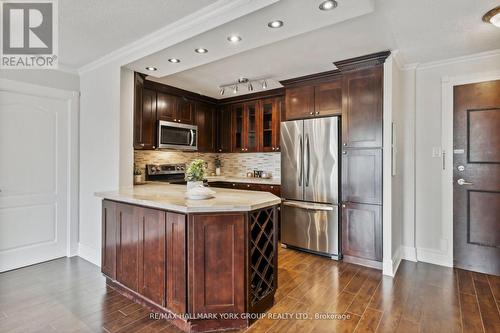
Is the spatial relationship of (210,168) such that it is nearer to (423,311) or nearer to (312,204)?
(312,204)

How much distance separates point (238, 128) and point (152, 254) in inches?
132

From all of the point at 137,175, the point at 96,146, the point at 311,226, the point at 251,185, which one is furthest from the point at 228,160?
the point at 96,146

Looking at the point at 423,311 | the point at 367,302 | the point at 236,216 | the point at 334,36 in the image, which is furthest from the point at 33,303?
the point at 334,36

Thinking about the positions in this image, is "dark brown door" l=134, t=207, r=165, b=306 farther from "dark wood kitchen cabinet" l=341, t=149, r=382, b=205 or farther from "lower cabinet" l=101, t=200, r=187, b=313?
"dark wood kitchen cabinet" l=341, t=149, r=382, b=205

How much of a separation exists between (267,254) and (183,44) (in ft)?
6.86

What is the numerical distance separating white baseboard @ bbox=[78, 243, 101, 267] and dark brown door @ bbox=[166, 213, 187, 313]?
1.74 metres

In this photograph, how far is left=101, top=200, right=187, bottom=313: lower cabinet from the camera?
2.12 meters

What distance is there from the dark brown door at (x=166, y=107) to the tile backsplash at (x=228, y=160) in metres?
0.68

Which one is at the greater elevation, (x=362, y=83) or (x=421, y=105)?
(x=362, y=83)

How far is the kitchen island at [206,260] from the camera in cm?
206

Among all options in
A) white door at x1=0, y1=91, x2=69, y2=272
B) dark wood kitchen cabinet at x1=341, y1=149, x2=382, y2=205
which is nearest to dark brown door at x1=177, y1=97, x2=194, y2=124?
white door at x1=0, y1=91, x2=69, y2=272

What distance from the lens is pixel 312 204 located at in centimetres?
371

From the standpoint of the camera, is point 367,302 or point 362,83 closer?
point 367,302

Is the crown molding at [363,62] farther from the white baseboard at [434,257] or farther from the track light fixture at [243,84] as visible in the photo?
the white baseboard at [434,257]
